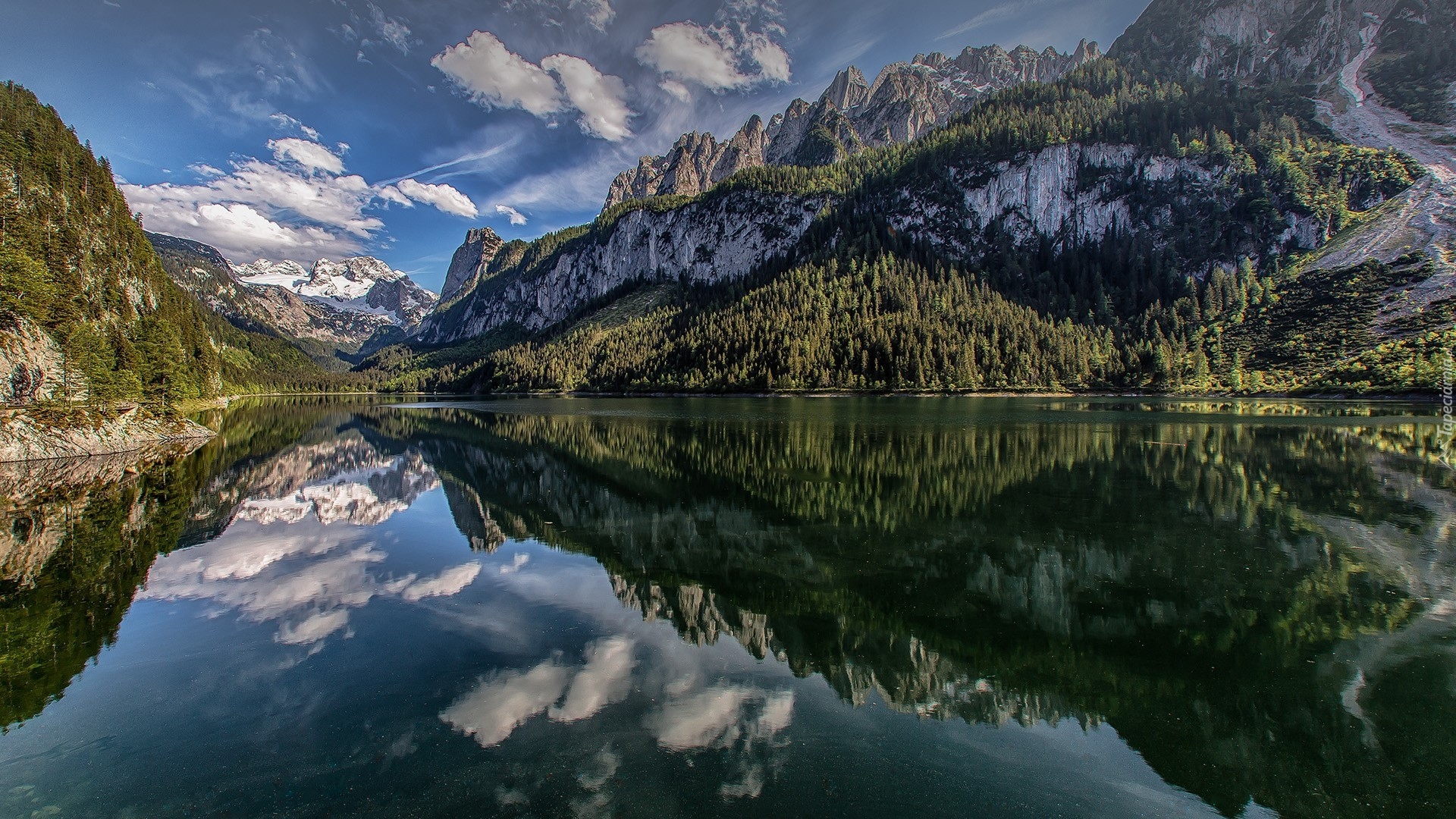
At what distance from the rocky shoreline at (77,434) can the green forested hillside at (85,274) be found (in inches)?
252

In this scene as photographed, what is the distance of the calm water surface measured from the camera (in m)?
6.89

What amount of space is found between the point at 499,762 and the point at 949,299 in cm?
16230

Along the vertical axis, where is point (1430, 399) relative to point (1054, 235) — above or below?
below

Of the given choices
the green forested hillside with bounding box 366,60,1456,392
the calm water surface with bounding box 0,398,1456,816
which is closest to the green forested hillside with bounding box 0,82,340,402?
the calm water surface with bounding box 0,398,1456,816

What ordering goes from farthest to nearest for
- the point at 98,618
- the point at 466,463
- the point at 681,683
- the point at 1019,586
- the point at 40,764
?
the point at 466,463 → the point at 1019,586 → the point at 98,618 → the point at 681,683 → the point at 40,764

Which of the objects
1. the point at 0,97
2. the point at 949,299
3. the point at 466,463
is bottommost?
the point at 466,463

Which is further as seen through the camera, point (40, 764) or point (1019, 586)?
point (1019, 586)

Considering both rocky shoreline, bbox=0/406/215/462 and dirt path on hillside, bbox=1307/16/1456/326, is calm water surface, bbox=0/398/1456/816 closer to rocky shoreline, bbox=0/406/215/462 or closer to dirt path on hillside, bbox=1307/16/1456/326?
rocky shoreline, bbox=0/406/215/462

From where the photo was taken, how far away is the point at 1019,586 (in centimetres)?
1316

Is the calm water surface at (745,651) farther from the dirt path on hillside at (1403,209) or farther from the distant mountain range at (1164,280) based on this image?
the dirt path on hillside at (1403,209)

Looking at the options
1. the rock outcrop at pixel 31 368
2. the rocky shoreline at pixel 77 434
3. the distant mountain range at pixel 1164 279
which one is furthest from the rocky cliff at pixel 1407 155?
the rock outcrop at pixel 31 368

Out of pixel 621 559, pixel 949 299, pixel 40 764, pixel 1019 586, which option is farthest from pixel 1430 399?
pixel 40 764

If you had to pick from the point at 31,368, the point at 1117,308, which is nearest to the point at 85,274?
the point at 31,368

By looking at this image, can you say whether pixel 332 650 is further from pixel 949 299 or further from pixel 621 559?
pixel 949 299
